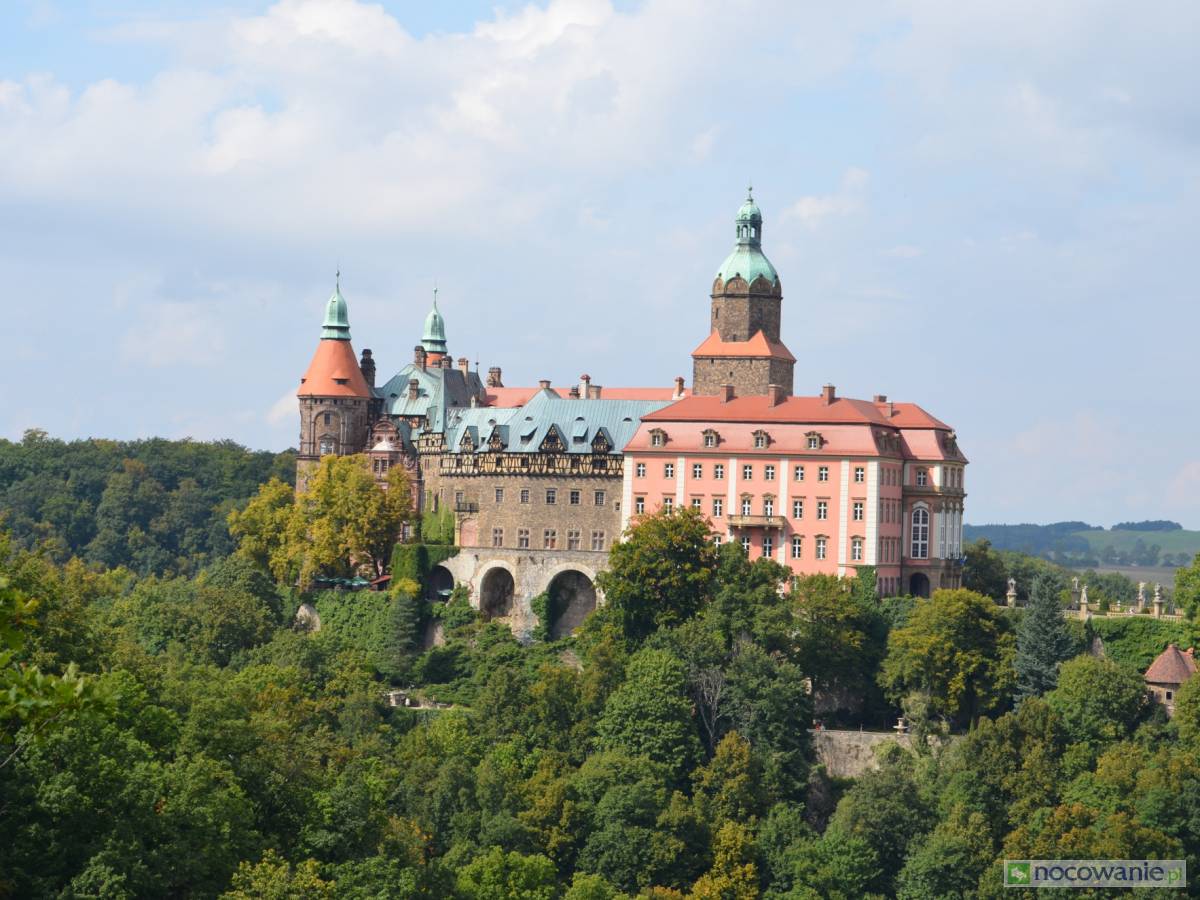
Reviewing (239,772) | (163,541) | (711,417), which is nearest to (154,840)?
(239,772)

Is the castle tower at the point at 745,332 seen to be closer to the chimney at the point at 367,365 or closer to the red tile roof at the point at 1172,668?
the chimney at the point at 367,365

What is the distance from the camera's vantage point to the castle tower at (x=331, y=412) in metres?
96.7

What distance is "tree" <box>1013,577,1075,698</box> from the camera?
77250 millimetres

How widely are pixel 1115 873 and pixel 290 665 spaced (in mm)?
29975

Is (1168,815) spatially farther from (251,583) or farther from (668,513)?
(251,583)

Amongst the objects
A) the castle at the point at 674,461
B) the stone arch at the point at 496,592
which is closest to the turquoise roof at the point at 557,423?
the castle at the point at 674,461

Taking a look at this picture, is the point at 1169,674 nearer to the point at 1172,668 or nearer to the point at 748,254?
the point at 1172,668

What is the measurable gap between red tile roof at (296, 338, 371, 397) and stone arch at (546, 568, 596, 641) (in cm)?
1386

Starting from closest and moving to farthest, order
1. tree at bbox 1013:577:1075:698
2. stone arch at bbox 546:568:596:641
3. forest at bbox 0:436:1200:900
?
forest at bbox 0:436:1200:900
tree at bbox 1013:577:1075:698
stone arch at bbox 546:568:596:641

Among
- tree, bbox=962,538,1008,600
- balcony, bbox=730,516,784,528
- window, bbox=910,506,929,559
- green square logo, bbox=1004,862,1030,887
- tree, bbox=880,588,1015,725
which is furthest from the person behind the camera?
tree, bbox=962,538,1008,600

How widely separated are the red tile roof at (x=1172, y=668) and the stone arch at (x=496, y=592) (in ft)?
84.1

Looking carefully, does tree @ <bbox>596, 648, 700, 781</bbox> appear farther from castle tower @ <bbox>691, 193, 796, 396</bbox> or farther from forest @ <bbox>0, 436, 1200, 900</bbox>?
castle tower @ <bbox>691, 193, 796, 396</bbox>

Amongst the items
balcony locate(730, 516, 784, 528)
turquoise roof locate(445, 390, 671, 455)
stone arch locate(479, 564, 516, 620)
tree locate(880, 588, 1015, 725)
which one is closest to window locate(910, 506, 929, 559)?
balcony locate(730, 516, 784, 528)

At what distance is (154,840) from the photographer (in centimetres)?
4959
